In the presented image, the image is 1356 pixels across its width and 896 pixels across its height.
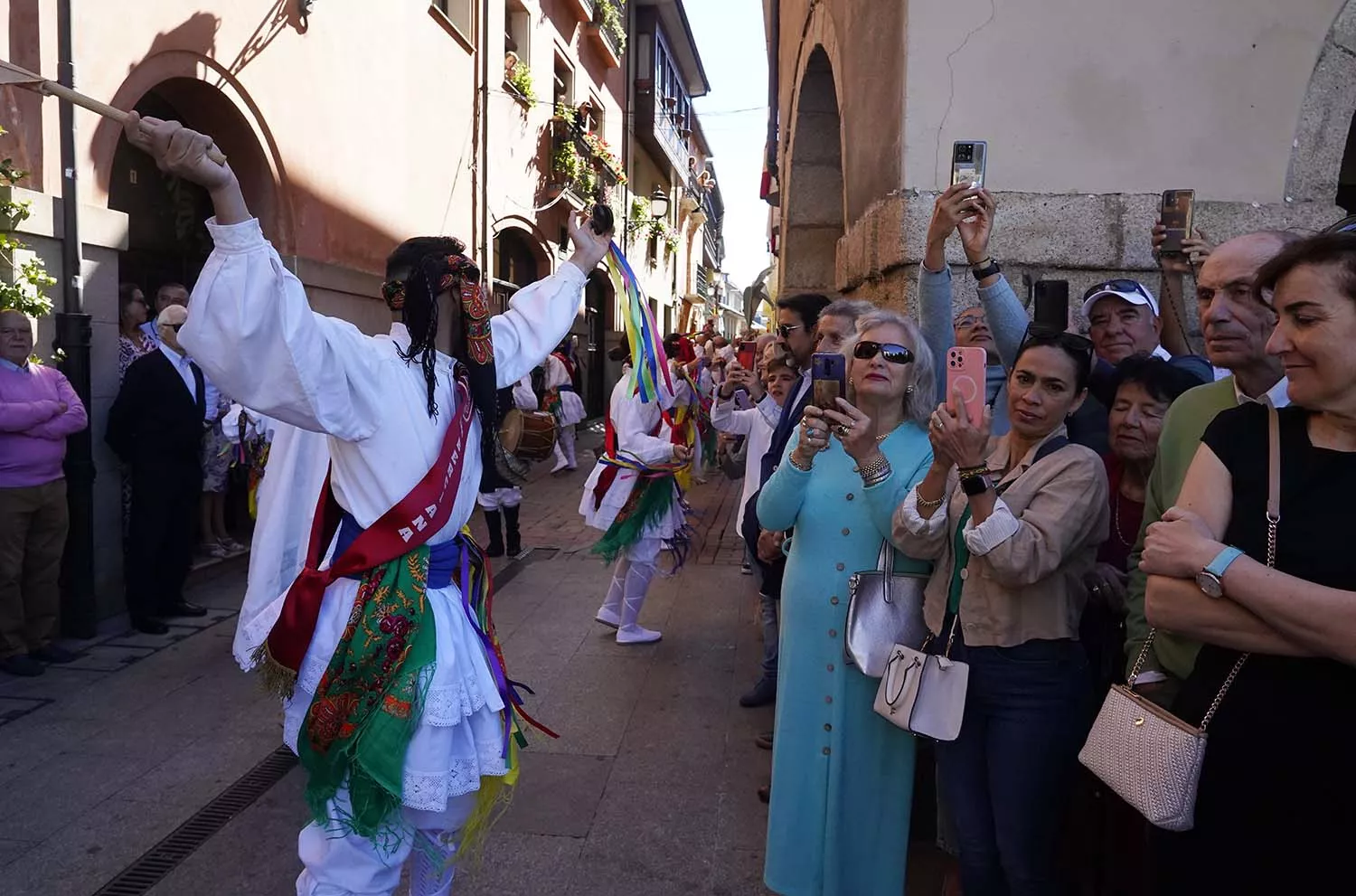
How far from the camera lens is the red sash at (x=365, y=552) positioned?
2.11 meters

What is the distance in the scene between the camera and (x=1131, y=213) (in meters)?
3.91

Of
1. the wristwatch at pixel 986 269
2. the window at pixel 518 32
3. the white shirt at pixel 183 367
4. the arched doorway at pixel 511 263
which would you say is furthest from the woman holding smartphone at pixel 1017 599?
the window at pixel 518 32

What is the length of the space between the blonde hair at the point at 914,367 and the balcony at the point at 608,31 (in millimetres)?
16790

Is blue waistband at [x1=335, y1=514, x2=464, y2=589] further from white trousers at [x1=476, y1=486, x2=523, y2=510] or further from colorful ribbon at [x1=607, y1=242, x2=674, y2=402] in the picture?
white trousers at [x1=476, y1=486, x2=523, y2=510]

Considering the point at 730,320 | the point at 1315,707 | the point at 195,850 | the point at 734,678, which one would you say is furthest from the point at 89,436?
the point at 730,320

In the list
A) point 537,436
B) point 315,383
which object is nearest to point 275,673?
point 315,383

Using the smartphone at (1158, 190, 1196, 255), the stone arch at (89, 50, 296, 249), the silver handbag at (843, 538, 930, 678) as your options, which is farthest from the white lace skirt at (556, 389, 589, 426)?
the silver handbag at (843, 538, 930, 678)

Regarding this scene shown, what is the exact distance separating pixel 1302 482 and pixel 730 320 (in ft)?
167

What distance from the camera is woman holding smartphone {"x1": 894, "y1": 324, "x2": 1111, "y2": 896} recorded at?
2.19 m

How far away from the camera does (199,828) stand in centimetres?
333

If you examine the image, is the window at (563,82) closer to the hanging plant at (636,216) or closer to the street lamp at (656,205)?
the hanging plant at (636,216)

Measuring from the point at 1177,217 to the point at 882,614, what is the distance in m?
1.66

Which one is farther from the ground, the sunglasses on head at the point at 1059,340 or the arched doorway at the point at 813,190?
the arched doorway at the point at 813,190

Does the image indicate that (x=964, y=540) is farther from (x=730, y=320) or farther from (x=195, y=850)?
(x=730, y=320)
